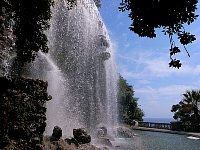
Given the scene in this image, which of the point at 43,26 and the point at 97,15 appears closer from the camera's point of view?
the point at 43,26

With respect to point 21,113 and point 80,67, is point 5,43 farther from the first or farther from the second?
point 80,67

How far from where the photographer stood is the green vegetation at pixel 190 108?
48.8 m

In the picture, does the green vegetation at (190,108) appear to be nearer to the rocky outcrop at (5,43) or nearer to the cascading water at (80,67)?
the cascading water at (80,67)

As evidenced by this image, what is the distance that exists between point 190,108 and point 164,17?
4411 centimetres

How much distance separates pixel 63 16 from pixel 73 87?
7.20m

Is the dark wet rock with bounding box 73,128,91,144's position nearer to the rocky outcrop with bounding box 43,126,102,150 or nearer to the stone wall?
the rocky outcrop with bounding box 43,126,102,150

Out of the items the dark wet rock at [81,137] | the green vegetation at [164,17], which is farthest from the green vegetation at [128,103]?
the green vegetation at [164,17]

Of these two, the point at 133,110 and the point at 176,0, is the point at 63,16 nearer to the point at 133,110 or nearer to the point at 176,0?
the point at 176,0

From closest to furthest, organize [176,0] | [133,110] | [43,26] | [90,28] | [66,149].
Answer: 1. [176,0]
2. [43,26]
3. [66,149]
4. [90,28]
5. [133,110]

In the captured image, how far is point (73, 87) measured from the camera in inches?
1308

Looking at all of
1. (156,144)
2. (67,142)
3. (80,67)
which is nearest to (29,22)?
(67,142)

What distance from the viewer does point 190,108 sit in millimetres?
49000

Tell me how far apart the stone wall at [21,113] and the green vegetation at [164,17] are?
751 centimetres

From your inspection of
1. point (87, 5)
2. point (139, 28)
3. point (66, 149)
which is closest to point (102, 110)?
point (87, 5)
